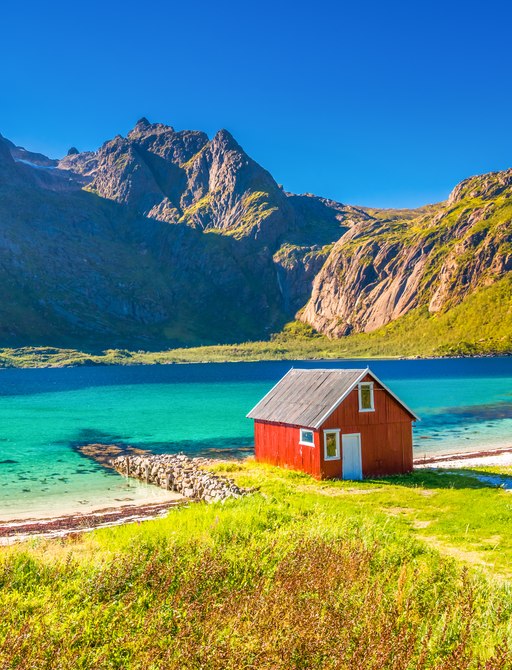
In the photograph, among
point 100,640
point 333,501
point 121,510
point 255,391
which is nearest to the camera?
point 100,640

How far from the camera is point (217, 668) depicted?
8.80 metres

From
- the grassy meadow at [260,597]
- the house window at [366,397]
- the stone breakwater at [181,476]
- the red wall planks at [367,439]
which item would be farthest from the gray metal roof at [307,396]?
the grassy meadow at [260,597]

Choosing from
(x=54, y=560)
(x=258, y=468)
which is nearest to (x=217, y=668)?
(x=54, y=560)

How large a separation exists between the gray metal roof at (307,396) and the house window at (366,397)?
0.80m

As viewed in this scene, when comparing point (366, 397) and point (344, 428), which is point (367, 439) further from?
point (366, 397)

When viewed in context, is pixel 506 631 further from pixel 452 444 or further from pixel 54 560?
pixel 452 444

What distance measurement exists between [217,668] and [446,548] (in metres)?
13.1

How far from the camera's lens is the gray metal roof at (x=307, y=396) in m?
34.3

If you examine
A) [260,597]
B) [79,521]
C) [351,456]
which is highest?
[260,597]

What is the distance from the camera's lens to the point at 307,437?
34.8 metres

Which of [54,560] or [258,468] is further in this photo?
[258,468]

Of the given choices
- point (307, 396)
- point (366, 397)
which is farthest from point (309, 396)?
point (366, 397)

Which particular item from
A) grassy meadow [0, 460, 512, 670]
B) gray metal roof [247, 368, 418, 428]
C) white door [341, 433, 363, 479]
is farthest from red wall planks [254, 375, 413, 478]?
grassy meadow [0, 460, 512, 670]

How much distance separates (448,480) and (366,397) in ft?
21.3
